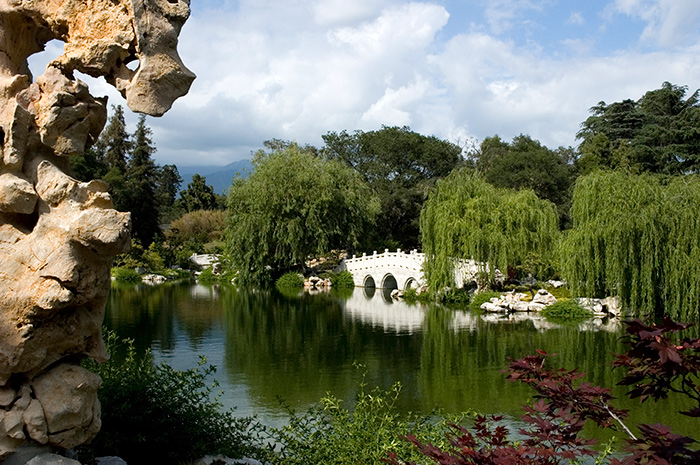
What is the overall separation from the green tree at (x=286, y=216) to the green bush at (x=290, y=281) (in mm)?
549

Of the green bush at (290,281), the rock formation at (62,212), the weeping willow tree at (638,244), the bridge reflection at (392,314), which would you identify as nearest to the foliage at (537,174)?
the green bush at (290,281)

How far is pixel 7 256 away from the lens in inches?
124

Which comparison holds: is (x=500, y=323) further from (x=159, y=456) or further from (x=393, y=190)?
(x=393, y=190)

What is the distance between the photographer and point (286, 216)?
2495 cm

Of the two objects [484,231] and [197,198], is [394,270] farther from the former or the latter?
[197,198]

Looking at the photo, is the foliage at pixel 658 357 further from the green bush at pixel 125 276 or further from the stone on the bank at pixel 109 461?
the green bush at pixel 125 276

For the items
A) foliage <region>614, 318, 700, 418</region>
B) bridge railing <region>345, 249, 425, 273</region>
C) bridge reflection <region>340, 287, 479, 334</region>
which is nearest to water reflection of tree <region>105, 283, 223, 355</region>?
bridge reflection <region>340, 287, 479, 334</region>

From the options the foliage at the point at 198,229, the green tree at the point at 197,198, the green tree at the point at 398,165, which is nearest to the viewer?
the green tree at the point at 398,165

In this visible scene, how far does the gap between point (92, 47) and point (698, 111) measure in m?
26.3

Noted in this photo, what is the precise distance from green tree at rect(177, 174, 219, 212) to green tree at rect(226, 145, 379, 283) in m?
17.1

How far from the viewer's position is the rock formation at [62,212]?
3.07 metres

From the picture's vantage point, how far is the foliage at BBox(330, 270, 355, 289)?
25094 mm

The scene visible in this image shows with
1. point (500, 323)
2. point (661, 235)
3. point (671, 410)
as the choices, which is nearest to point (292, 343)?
point (500, 323)

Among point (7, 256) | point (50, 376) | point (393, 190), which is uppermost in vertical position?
point (393, 190)
